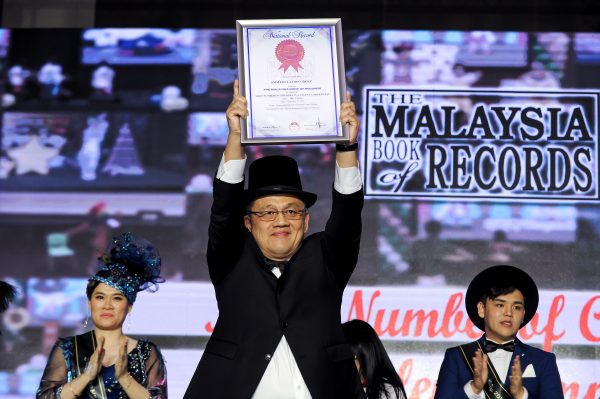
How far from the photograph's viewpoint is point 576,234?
5.78 m

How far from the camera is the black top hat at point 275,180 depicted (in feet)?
10.7

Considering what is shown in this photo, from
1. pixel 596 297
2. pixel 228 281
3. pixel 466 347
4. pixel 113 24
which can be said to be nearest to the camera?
pixel 228 281

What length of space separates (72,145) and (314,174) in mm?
1429

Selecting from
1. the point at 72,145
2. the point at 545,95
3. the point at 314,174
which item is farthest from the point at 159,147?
the point at 545,95

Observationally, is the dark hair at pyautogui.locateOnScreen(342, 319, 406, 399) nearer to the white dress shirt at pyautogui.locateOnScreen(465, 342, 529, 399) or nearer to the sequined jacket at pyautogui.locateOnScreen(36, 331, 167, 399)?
the white dress shirt at pyautogui.locateOnScreen(465, 342, 529, 399)

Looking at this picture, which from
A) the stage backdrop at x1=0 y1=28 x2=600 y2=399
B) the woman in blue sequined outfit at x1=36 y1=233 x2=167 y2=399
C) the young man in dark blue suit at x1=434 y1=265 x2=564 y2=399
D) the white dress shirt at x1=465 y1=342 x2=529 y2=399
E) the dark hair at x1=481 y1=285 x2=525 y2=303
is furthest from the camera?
the stage backdrop at x1=0 y1=28 x2=600 y2=399

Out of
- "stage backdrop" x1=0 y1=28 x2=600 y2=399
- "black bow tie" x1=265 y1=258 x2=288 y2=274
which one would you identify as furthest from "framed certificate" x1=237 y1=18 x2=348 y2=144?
"stage backdrop" x1=0 y1=28 x2=600 y2=399

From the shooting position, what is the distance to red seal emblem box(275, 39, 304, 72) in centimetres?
330

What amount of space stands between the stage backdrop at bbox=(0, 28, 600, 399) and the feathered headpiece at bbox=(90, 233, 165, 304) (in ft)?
5.89

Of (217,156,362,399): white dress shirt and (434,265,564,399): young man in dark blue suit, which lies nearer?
(217,156,362,399): white dress shirt

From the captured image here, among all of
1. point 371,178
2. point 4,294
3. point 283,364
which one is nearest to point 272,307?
point 283,364

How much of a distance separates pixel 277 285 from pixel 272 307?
8cm

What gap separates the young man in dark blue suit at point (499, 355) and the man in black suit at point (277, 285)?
0.80 metres

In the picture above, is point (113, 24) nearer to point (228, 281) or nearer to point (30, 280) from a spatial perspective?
point (30, 280)
